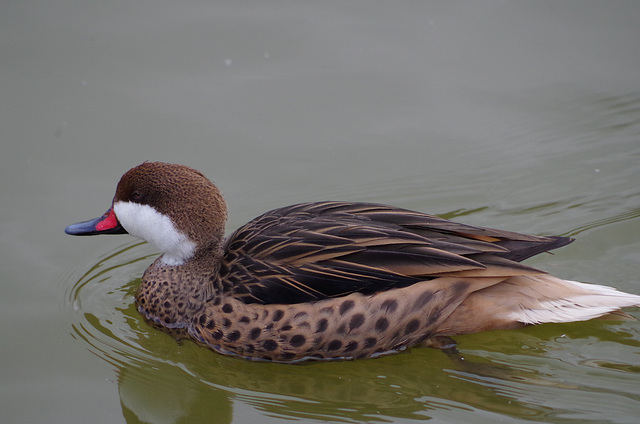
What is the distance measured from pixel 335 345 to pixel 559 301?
5.47 feet

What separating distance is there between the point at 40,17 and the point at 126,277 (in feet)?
13.0

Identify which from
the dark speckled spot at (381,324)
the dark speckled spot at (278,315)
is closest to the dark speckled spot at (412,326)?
the dark speckled spot at (381,324)

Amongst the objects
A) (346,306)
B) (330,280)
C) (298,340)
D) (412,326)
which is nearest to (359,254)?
(330,280)

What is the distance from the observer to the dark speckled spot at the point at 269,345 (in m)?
5.50

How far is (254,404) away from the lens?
5297mm

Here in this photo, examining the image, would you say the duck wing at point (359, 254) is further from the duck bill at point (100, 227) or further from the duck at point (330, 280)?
the duck bill at point (100, 227)

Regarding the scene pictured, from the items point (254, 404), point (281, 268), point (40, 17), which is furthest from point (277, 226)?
point (40, 17)

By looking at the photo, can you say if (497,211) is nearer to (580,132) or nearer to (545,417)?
(580,132)

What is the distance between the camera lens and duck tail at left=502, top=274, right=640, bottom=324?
568 cm

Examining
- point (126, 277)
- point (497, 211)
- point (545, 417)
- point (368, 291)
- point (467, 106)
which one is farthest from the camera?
point (467, 106)

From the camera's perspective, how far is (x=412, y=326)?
18.1 feet

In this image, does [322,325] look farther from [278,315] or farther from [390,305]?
[390,305]

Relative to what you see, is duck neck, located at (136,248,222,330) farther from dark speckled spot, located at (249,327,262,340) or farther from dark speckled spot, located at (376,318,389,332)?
dark speckled spot, located at (376,318,389,332)

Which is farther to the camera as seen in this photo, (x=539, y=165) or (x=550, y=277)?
(x=539, y=165)
